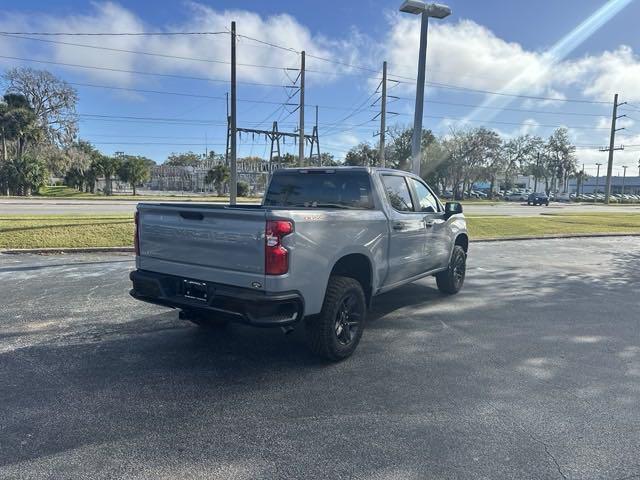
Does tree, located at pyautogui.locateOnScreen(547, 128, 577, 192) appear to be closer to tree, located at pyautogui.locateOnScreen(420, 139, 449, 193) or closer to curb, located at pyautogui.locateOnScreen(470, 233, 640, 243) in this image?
tree, located at pyautogui.locateOnScreen(420, 139, 449, 193)

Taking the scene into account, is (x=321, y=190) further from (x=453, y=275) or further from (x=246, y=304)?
(x=453, y=275)

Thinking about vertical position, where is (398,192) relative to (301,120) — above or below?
below

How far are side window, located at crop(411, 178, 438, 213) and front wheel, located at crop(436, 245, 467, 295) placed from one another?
1.00 metres

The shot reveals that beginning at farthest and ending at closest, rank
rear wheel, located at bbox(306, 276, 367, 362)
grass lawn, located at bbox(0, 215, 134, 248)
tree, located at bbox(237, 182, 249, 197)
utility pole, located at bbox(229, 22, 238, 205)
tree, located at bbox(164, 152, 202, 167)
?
tree, located at bbox(164, 152, 202, 167) → tree, located at bbox(237, 182, 249, 197) → utility pole, located at bbox(229, 22, 238, 205) → grass lawn, located at bbox(0, 215, 134, 248) → rear wheel, located at bbox(306, 276, 367, 362)

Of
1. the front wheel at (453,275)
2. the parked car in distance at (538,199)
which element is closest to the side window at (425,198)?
the front wheel at (453,275)

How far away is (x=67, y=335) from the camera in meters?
5.02

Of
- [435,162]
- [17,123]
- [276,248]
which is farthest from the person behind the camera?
[435,162]

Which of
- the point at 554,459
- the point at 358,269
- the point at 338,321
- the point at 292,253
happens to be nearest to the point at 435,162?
the point at 358,269

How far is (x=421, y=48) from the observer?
471 inches

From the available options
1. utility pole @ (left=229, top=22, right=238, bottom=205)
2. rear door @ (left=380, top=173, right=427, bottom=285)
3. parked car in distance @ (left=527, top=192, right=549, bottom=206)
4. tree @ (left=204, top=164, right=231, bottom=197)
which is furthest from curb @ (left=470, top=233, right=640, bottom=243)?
tree @ (left=204, top=164, right=231, bottom=197)

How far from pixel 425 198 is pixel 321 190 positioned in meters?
1.74

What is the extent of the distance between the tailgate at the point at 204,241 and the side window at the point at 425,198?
9.66 feet

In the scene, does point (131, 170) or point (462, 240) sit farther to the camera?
point (131, 170)

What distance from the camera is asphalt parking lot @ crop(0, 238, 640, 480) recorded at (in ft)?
9.25
